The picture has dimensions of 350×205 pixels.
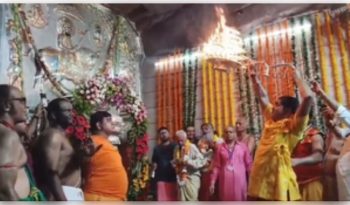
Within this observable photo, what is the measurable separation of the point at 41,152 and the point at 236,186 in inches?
33.8

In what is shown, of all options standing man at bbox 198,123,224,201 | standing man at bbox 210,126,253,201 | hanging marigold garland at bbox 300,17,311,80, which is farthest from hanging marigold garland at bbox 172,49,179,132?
hanging marigold garland at bbox 300,17,311,80

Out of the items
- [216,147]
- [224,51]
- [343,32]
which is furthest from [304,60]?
[216,147]

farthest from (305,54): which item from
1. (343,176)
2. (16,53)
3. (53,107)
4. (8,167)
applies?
(8,167)

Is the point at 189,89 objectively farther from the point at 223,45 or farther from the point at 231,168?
the point at 231,168

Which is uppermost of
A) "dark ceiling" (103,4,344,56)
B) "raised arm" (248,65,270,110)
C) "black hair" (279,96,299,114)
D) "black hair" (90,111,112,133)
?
"dark ceiling" (103,4,344,56)

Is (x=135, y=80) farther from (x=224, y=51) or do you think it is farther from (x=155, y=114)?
(x=224, y=51)

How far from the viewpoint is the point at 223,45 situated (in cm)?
225

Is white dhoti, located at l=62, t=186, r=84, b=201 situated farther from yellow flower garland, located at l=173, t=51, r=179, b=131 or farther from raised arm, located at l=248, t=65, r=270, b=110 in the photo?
raised arm, located at l=248, t=65, r=270, b=110

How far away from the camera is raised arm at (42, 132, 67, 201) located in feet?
6.80

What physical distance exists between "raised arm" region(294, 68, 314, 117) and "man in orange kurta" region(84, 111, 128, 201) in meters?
0.83

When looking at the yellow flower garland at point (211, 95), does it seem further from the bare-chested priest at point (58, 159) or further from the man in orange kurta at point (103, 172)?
the bare-chested priest at point (58, 159)

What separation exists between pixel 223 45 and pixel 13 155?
1.05 m

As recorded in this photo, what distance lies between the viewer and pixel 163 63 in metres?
2.24

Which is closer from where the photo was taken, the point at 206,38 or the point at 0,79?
the point at 0,79
